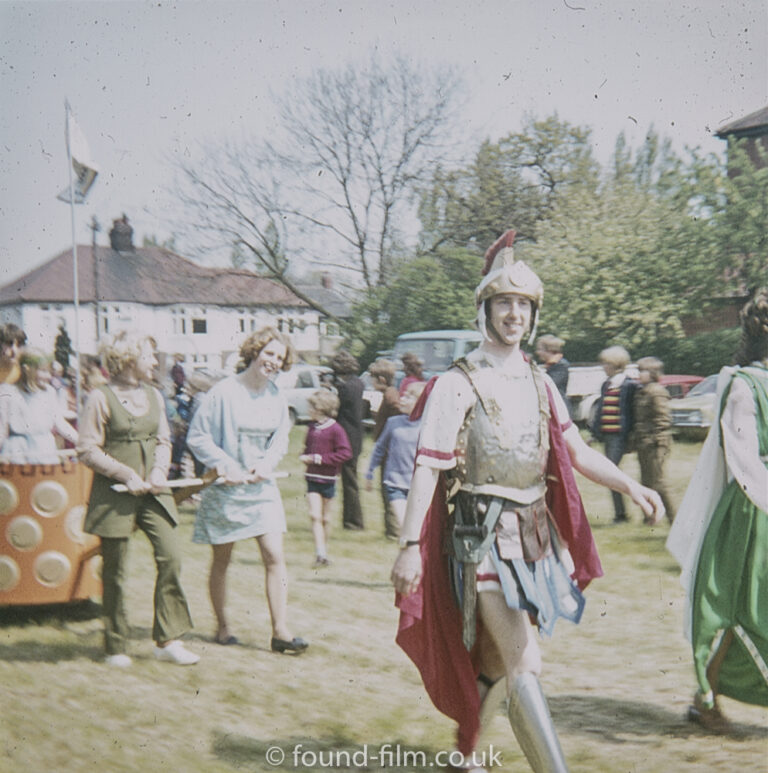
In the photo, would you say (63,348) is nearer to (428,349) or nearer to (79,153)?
(79,153)

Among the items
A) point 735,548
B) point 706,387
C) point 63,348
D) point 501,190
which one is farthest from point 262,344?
point 735,548

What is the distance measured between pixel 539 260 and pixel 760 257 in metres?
1.00

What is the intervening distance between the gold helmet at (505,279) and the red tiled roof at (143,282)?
1241mm

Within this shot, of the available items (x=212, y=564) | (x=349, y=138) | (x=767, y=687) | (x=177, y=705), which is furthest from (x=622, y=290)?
(x=177, y=705)

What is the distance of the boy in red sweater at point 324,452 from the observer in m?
5.06

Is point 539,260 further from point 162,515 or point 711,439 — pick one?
point 162,515

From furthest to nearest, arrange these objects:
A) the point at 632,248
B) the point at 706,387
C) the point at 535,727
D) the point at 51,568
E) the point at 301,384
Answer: the point at 301,384
the point at 51,568
the point at 632,248
the point at 706,387
the point at 535,727

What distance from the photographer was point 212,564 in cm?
430

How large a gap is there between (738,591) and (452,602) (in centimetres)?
110

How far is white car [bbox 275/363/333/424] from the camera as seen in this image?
4500mm

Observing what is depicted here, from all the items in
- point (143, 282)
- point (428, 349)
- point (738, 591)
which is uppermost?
point (143, 282)

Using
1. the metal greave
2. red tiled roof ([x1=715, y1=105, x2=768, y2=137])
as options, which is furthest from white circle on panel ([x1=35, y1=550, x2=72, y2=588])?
red tiled roof ([x1=715, y1=105, x2=768, y2=137])

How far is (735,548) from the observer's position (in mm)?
3693

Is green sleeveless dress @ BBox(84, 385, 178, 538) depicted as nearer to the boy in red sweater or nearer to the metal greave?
the boy in red sweater
